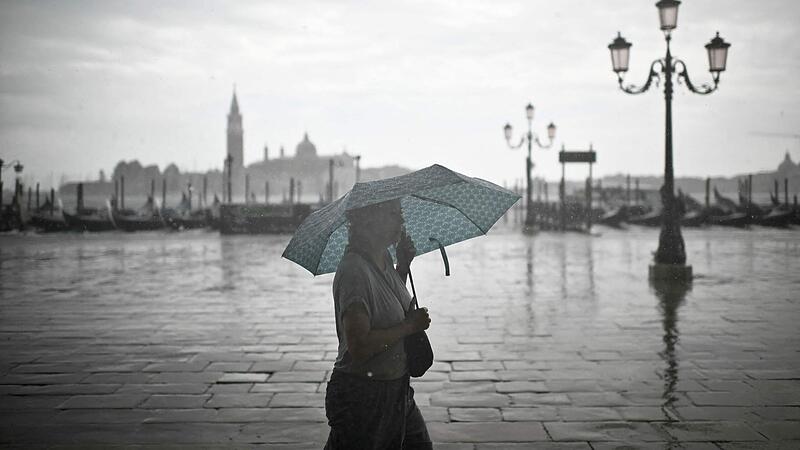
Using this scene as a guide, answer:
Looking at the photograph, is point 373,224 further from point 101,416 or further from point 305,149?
point 305,149

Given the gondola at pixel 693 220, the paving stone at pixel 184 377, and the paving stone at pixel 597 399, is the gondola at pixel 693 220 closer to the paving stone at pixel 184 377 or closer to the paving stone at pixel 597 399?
the paving stone at pixel 597 399

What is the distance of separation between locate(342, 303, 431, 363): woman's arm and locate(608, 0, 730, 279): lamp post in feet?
29.7

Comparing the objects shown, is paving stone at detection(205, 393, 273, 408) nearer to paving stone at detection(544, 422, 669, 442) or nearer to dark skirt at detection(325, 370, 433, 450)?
paving stone at detection(544, 422, 669, 442)

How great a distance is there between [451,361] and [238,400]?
172 centimetres

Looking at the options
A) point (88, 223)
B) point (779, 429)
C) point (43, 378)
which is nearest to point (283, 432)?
point (43, 378)

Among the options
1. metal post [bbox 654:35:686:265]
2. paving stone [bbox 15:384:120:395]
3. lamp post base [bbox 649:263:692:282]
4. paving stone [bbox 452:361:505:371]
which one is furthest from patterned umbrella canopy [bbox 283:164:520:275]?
metal post [bbox 654:35:686:265]

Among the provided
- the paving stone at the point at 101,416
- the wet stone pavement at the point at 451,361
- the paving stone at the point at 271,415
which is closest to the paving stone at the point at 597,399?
→ the wet stone pavement at the point at 451,361

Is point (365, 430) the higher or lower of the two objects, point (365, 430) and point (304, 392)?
the higher

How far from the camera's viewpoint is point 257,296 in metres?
9.38

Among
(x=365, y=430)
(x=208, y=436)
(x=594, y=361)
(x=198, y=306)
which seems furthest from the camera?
(x=198, y=306)

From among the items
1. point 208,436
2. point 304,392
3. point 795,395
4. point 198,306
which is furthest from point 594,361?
point 198,306

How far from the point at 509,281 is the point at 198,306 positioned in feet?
15.3

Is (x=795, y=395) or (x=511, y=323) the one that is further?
(x=511, y=323)

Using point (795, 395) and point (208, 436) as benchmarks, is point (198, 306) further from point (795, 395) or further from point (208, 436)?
point (795, 395)
